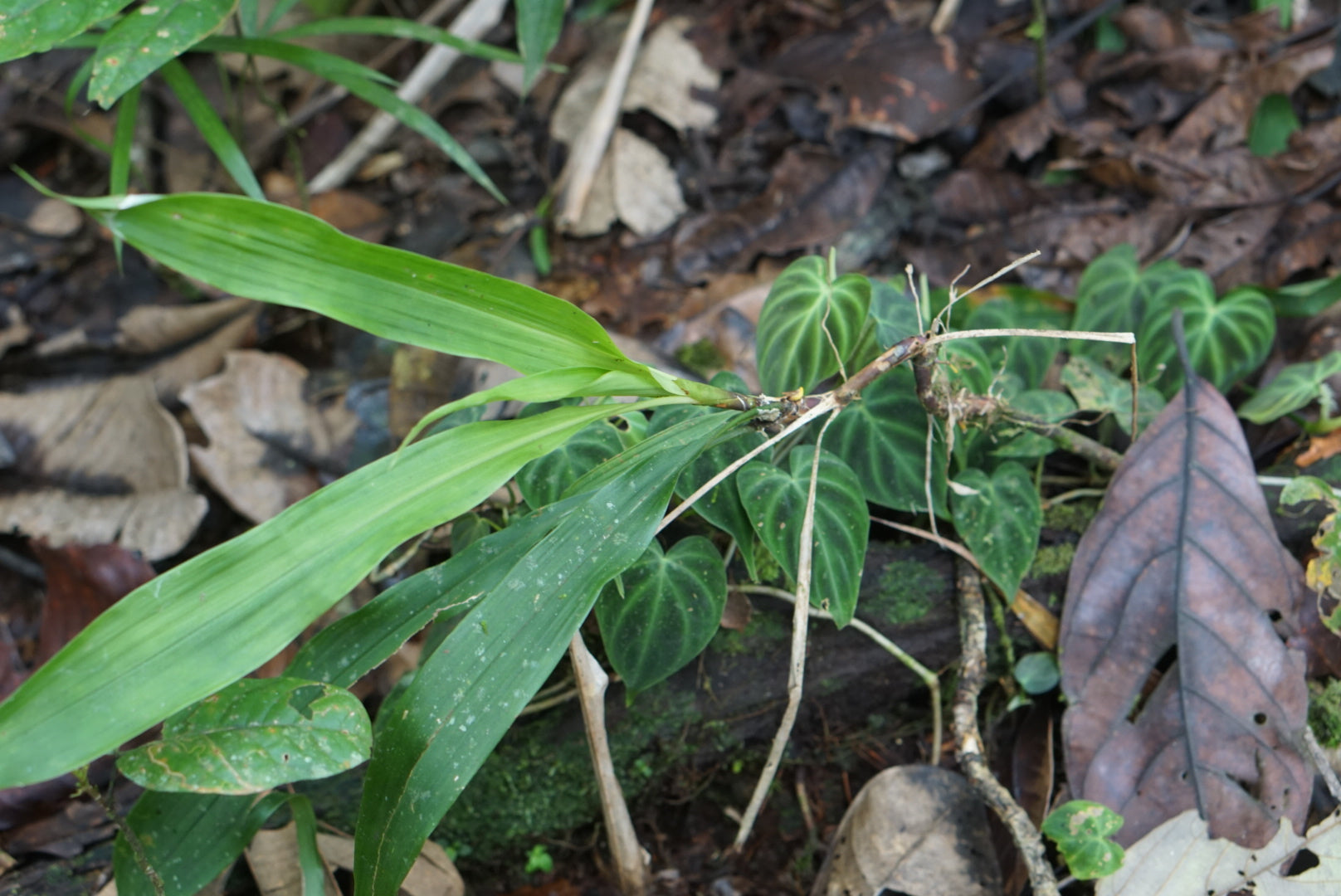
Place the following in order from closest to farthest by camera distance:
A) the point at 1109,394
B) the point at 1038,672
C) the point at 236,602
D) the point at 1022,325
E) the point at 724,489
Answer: the point at 236,602
the point at 724,489
the point at 1038,672
the point at 1109,394
the point at 1022,325

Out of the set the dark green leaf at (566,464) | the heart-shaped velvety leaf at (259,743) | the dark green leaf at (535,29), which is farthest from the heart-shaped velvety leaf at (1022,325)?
the heart-shaped velvety leaf at (259,743)

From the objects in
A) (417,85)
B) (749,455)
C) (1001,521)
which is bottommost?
(1001,521)

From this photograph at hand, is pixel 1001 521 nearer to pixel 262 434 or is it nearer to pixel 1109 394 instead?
pixel 1109 394

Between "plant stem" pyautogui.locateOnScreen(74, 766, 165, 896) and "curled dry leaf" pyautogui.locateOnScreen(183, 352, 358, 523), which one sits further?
"curled dry leaf" pyautogui.locateOnScreen(183, 352, 358, 523)

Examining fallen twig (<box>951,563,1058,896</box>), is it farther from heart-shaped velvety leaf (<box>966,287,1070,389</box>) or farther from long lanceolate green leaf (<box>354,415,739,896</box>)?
long lanceolate green leaf (<box>354,415,739,896</box>)

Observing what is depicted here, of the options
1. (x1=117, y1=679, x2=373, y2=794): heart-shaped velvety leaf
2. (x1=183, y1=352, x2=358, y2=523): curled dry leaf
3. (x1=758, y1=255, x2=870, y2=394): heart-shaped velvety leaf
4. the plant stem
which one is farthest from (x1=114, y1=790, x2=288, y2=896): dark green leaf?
(x1=758, y1=255, x2=870, y2=394): heart-shaped velvety leaf

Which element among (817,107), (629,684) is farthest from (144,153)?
(629,684)

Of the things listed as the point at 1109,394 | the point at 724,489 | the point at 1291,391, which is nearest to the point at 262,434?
the point at 724,489

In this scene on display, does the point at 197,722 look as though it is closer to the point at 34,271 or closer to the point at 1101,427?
the point at 1101,427
